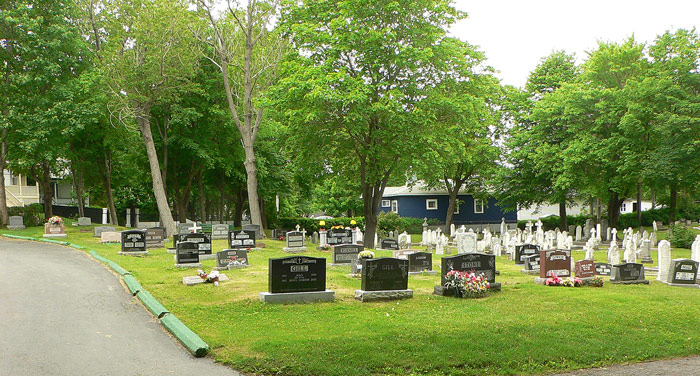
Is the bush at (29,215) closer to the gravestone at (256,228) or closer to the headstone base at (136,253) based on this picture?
the gravestone at (256,228)

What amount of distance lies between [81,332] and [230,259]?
26.8ft

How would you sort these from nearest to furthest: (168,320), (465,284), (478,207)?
(168,320)
(465,284)
(478,207)

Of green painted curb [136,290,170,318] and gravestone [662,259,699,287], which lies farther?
gravestone [662,259,699,287]

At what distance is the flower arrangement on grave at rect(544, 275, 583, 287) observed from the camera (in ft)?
48.9

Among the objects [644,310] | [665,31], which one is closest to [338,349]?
[644,310]

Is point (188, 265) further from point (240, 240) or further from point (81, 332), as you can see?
point (81, 332)

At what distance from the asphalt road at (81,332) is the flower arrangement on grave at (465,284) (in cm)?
658

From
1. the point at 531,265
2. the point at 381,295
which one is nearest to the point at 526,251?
the point at 531,265

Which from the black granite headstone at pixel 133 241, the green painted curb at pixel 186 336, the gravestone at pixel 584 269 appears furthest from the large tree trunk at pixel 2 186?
the gravestone at pixel 584 269

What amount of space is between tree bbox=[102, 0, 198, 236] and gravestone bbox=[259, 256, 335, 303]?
64.9 ft

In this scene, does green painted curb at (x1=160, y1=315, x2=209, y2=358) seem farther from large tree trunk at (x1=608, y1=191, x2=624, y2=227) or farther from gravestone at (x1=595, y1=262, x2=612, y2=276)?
large tree trunk at (x1=608, y1=191, x2=624, y2=227)

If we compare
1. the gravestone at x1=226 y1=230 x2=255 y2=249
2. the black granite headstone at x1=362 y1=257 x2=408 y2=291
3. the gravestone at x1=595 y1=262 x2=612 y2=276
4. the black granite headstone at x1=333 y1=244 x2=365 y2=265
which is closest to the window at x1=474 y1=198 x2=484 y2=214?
the gravestone at x1=226 y1=230 x2=255 y2=249

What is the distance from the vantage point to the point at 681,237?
30.6 meters

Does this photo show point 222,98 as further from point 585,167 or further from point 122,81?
point 585,167
